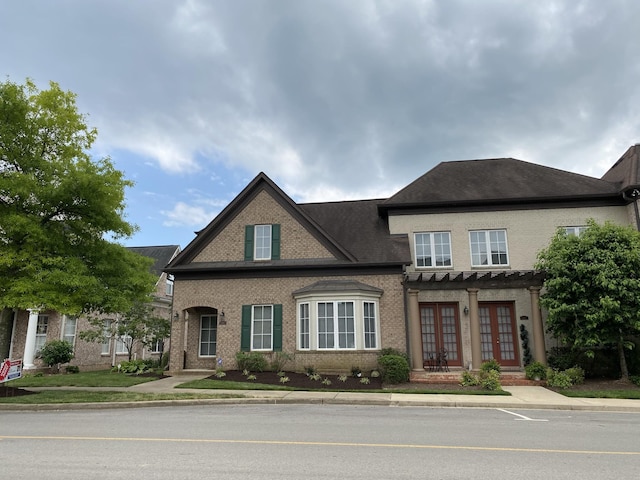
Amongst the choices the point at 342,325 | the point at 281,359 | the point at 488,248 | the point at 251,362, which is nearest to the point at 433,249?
the point at 488,248

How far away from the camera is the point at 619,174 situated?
19734 millimetres

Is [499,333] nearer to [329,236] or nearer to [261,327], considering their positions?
[329,236]

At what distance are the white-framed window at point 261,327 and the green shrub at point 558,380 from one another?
10.0 meters

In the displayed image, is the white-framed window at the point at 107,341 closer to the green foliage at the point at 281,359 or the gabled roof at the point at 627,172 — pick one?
the green foliage at the point at 281,359

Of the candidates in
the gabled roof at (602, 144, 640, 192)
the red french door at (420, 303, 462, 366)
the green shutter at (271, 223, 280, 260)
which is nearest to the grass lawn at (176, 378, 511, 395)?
the red french door at (420, 303, 462, 366)

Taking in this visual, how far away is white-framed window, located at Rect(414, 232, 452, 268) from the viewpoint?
62.5 feet

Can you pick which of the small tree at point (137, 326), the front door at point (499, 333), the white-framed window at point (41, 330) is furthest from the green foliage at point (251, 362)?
the white-framed window at point (41, 330)

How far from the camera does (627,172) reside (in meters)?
18.8

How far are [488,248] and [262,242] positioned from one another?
9676mm

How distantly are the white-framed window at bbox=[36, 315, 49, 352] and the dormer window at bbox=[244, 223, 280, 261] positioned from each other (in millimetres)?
12021

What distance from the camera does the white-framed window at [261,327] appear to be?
1791cm

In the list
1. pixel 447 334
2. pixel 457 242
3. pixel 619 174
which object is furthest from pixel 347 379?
pixel 619 174

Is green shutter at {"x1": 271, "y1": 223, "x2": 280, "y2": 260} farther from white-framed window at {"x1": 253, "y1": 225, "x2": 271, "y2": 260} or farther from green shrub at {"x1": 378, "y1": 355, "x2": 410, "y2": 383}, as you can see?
green shrub at {"x1": 378, "y1": 355, "x2": 410, "y2": 383}

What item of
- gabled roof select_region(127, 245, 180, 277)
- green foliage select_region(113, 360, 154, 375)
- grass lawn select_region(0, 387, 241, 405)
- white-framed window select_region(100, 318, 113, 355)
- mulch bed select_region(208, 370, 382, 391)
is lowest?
grass lawn select_region(0, 387, 241, 405)
